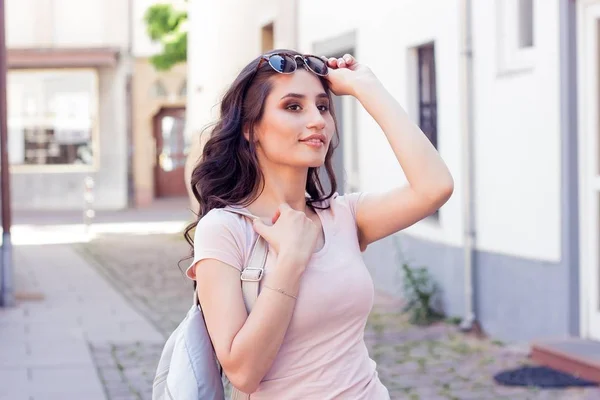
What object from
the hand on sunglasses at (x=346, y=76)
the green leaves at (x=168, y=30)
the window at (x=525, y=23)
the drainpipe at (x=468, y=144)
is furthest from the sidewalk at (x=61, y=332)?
the green leaves at (x=168, y=30)

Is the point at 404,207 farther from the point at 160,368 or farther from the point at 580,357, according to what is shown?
the point at 580,357

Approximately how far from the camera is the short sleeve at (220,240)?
237cm

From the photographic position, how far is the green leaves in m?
22.3

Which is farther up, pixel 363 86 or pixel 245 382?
pixel 363 86

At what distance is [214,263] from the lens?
236 cm

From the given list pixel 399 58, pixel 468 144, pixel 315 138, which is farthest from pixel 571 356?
pixel 315 138

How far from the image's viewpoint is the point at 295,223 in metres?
2.45

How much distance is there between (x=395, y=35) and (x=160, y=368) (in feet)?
28.1

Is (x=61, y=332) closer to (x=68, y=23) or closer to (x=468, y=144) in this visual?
(x=468, y=144)

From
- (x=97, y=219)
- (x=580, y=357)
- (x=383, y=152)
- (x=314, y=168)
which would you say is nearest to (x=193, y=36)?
(x=97, y=219)

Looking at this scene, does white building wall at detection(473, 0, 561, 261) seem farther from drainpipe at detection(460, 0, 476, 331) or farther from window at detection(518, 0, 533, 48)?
window at detection(518, 0, 533, 48)

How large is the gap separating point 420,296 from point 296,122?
7.09 metres

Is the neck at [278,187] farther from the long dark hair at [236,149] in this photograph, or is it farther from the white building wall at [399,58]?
the white building wall at [399,58]

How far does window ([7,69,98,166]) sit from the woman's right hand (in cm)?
2747
